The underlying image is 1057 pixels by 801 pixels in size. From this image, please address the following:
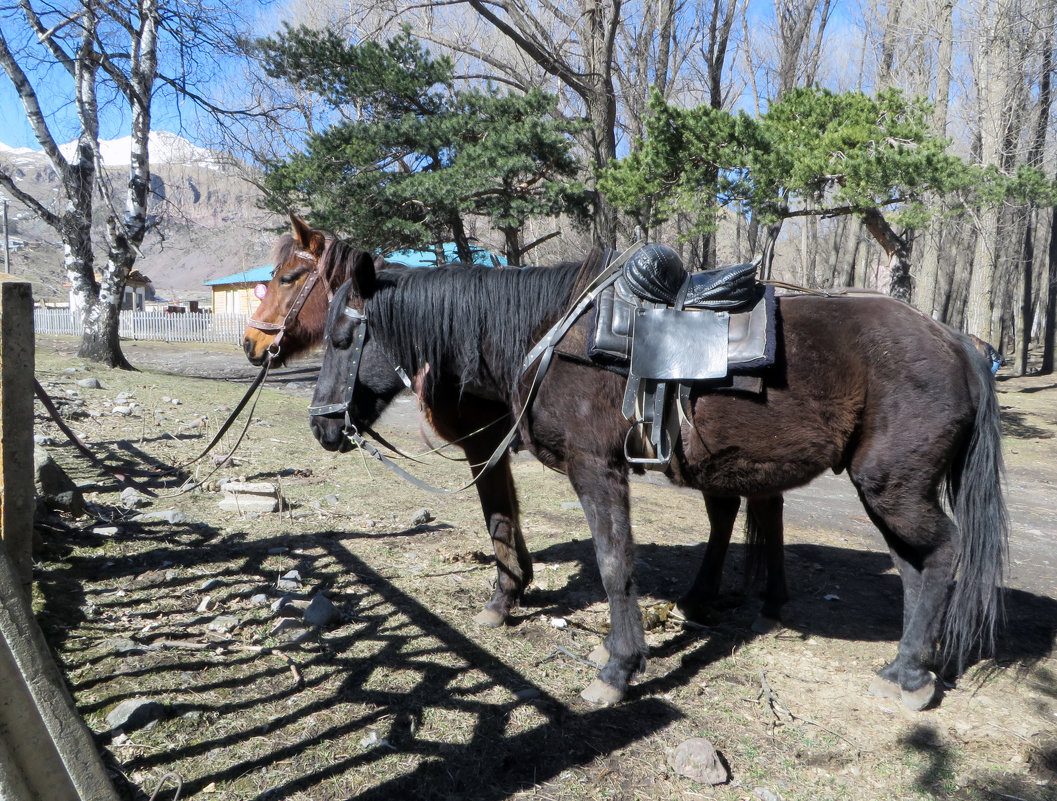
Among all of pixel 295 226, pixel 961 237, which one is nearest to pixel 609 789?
pixel 295 226

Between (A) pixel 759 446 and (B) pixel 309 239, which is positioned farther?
(B) pixel 309 239

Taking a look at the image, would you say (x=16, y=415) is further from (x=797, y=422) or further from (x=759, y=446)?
(x=797, y=422)

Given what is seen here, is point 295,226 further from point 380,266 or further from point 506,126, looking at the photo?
point 506,126

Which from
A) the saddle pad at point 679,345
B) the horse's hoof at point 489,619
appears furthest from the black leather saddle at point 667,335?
the horse's hoof at point 489,619

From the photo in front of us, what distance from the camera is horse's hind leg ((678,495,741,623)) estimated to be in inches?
162

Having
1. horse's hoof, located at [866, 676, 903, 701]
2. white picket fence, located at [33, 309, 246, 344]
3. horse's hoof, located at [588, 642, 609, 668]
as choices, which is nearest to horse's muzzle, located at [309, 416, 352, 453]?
horse's hoof, located at [588, 642, 609, 668]

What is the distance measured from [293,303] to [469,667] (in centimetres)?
247

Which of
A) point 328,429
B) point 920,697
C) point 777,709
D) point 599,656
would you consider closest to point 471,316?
point 328,429

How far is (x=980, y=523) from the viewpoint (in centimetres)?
329

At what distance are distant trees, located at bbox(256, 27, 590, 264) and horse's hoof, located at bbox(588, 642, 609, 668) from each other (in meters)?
11.2

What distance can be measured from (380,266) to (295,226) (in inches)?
29.1

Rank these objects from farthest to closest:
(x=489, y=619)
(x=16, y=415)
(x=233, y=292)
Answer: (x=233, y=292) < (x=489, y=619) < (x=16, y=415)

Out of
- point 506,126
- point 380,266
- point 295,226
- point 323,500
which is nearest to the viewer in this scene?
point 380,266

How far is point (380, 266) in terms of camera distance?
Result: 12.9 feet
